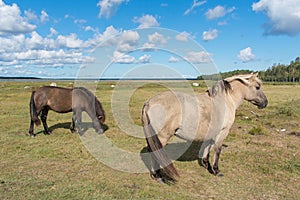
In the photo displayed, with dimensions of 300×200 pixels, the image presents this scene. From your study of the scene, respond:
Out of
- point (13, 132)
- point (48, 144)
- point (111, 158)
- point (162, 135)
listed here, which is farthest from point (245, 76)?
point (13, 132)

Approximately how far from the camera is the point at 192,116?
491 cm

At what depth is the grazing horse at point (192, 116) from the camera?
187 inches

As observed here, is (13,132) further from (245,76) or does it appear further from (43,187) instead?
(245,76)

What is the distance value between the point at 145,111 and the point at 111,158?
249cm

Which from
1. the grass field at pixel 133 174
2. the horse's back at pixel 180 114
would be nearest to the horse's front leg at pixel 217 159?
the grass field at pixel 133 174

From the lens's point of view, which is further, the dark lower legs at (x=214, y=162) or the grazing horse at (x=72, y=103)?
the grazing horse at (x=72, y=103)

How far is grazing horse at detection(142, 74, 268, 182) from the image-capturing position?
187 inches

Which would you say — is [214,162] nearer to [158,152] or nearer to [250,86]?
[158,152]

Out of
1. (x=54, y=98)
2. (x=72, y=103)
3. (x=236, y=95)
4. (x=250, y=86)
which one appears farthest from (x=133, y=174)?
(x=54, y=98)

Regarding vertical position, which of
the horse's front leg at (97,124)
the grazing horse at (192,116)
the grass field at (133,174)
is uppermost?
the grazing horse at (192,116)

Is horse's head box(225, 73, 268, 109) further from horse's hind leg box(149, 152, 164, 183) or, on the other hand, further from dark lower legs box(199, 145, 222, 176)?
horse's hind leg box(149, 152, 164, 183)

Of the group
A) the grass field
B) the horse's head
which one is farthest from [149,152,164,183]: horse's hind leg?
the horse's head

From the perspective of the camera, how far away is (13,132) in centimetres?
972

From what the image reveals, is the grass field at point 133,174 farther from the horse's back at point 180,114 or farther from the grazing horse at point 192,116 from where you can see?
the horse's back at point 180,114
